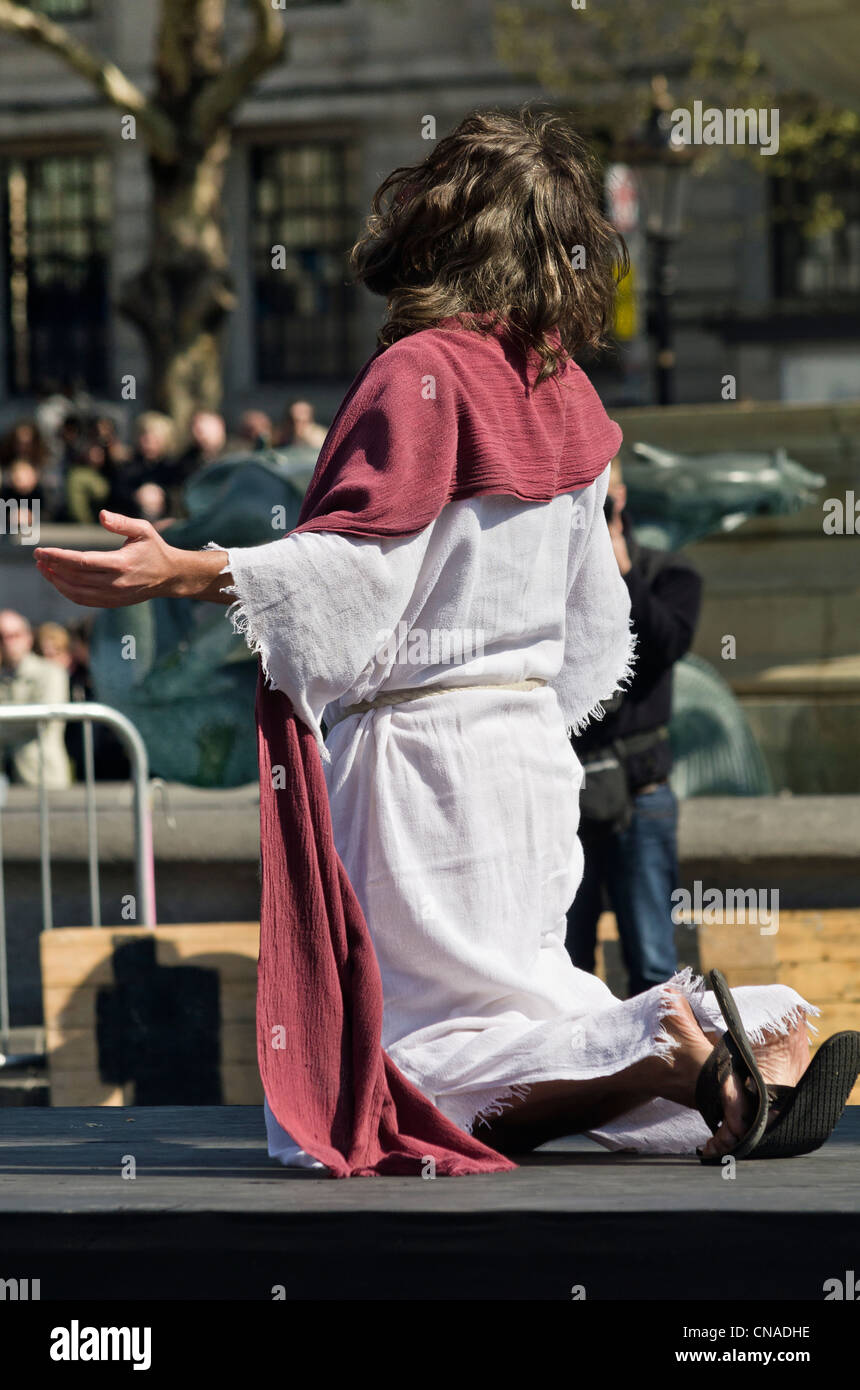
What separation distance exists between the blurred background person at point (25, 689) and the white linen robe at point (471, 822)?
11.8ft

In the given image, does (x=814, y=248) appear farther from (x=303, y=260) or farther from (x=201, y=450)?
(x=201, y=450)

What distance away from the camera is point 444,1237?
9.31ft

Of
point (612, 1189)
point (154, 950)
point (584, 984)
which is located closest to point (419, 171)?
point (584, 984)

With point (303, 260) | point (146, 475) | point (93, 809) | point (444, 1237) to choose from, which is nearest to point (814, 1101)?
point (444, 1237)

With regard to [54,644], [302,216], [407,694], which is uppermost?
[302,216]

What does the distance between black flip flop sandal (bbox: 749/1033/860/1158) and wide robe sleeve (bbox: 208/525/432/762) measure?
901 millimetres

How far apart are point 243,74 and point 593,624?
15922mm

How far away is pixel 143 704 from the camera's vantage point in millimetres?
7625

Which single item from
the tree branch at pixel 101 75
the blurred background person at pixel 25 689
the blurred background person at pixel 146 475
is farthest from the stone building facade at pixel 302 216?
the blurred background person at pixel 25 689

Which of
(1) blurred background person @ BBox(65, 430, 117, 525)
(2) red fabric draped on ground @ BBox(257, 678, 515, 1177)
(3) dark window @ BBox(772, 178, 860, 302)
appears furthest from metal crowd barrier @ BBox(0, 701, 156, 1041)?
(3) dark window @ BBox(772, 178, 860, 302)

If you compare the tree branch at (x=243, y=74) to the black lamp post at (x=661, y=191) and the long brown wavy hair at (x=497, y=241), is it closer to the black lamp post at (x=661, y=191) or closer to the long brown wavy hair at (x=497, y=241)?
the black lamp post at (x=661, y=191)

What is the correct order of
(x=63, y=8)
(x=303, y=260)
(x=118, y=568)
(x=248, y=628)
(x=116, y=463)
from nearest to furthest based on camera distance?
(x=118, y=568), (x=248, y=628), (x=116, y=463), (x=303, y=260), (x=63, y=8)

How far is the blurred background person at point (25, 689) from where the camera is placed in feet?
22.6

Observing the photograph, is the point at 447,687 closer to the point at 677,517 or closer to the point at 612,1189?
the point at 612,1189
